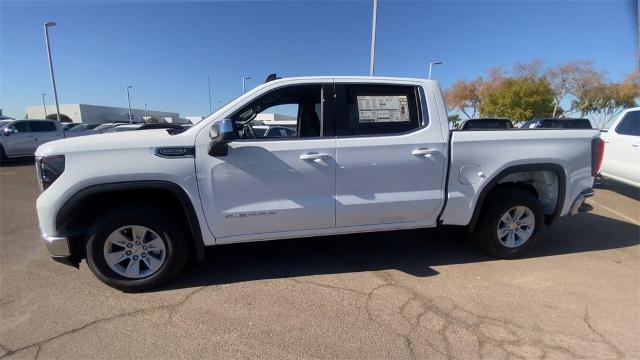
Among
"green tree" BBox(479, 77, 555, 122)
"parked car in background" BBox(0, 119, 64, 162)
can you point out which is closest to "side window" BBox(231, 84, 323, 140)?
"parked car in background" BBox(0, 119, 64, 162)

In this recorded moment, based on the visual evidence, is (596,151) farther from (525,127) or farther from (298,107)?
(525,127)

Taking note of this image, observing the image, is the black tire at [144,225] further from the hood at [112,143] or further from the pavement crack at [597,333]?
the pavement crack at [597,333]

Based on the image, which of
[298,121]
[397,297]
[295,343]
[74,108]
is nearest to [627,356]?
[397,297]

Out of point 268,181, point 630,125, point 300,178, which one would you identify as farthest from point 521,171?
point 630,125

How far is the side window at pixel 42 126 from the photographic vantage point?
1397 cm

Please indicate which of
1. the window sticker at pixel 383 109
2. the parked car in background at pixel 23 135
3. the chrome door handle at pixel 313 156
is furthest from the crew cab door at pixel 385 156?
the parked car in background at pixel 23 135

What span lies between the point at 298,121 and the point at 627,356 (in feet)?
11.5

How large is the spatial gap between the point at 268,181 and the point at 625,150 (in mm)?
7161

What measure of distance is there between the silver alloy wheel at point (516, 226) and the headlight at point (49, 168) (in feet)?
14.5

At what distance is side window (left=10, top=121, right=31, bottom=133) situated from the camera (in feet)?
43.9

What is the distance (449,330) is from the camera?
270 cm

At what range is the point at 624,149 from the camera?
6.62m

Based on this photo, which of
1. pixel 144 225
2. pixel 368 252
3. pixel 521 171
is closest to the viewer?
pixel 144 225

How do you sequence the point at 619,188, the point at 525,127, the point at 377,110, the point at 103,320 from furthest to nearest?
the point at 525,127 < the point at 619,188 < the point at 377,110 < the point at 103,320
